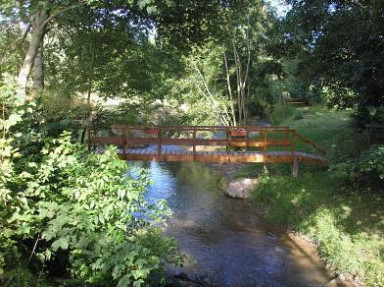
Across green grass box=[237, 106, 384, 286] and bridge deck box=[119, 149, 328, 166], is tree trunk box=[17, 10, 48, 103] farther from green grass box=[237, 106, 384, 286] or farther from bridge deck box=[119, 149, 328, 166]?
green grass box=[237, 106, 384, 286]

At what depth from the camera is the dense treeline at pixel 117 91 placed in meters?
4.66

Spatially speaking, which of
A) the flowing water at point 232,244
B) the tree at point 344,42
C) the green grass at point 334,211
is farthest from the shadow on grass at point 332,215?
the tree at point 344,42

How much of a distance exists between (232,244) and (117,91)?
8.70 m

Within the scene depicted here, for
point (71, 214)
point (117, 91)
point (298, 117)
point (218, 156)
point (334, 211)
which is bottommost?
point (334, 211)

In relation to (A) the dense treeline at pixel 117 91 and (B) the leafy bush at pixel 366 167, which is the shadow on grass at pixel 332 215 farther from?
(A) the dense treeline at pixel 117 91

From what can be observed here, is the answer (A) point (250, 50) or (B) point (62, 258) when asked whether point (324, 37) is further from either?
(B) point (62, 258)

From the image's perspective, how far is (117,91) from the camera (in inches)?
627

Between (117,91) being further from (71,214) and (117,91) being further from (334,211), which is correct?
(71,214)

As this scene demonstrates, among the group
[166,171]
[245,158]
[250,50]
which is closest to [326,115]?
[250,50]

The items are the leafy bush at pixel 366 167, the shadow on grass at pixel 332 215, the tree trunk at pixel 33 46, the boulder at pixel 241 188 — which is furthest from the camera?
the boulder at pixel 241 188

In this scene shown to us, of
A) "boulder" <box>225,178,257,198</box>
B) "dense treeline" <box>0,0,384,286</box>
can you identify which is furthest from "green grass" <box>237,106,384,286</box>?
"dense treeline" <box>0,0,384,286</box>

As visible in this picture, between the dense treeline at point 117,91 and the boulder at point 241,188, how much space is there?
4.64 meters

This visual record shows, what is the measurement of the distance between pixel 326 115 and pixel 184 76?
12.1 meters

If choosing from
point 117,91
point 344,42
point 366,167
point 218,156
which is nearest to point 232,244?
point 218,156
